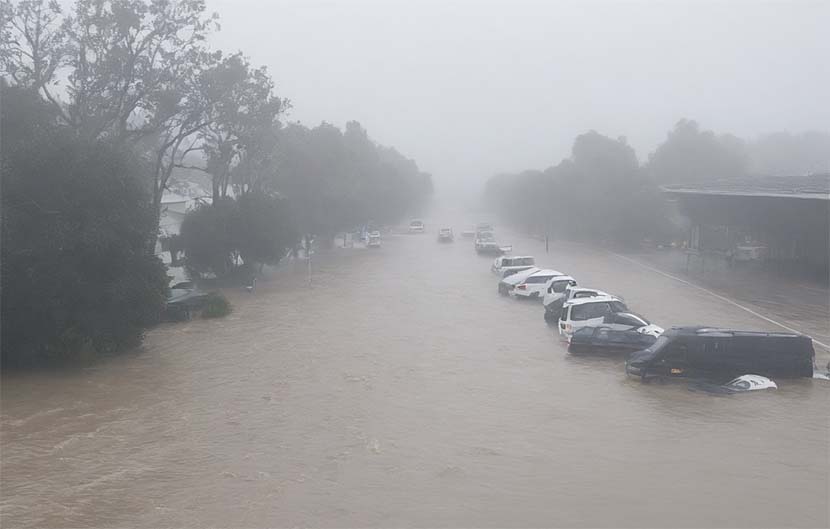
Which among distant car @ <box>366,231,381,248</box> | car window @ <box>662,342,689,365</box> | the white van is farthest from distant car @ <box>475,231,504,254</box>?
car window @ <box>662,342,689,365</box>

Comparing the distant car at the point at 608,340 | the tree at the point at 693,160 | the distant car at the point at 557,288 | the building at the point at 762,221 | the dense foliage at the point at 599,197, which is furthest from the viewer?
the tree at the point at 693,160

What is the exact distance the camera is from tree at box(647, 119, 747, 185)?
79750 millimetres

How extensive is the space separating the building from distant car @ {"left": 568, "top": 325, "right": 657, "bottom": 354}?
19420mm

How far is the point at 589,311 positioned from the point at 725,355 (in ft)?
18.0

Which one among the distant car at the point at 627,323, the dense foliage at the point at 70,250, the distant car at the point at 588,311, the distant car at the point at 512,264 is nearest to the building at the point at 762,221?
the distant car at the point at 512,264

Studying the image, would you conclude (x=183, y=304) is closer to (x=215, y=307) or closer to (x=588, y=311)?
(x=215, y=307)

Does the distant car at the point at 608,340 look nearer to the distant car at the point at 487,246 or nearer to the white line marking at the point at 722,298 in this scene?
the white line marking at the point at 722,298

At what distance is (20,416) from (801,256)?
149ft

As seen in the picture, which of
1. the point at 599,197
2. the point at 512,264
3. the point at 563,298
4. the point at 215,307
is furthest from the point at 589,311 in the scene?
the point at 599,197

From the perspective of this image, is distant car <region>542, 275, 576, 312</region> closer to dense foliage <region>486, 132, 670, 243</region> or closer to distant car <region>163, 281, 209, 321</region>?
distant car <region>163, 281, 209, 321</region>

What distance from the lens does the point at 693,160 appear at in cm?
8006

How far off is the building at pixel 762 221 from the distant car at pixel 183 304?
1041 inches

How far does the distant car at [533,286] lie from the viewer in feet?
105

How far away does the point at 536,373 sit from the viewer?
62.8 feet
